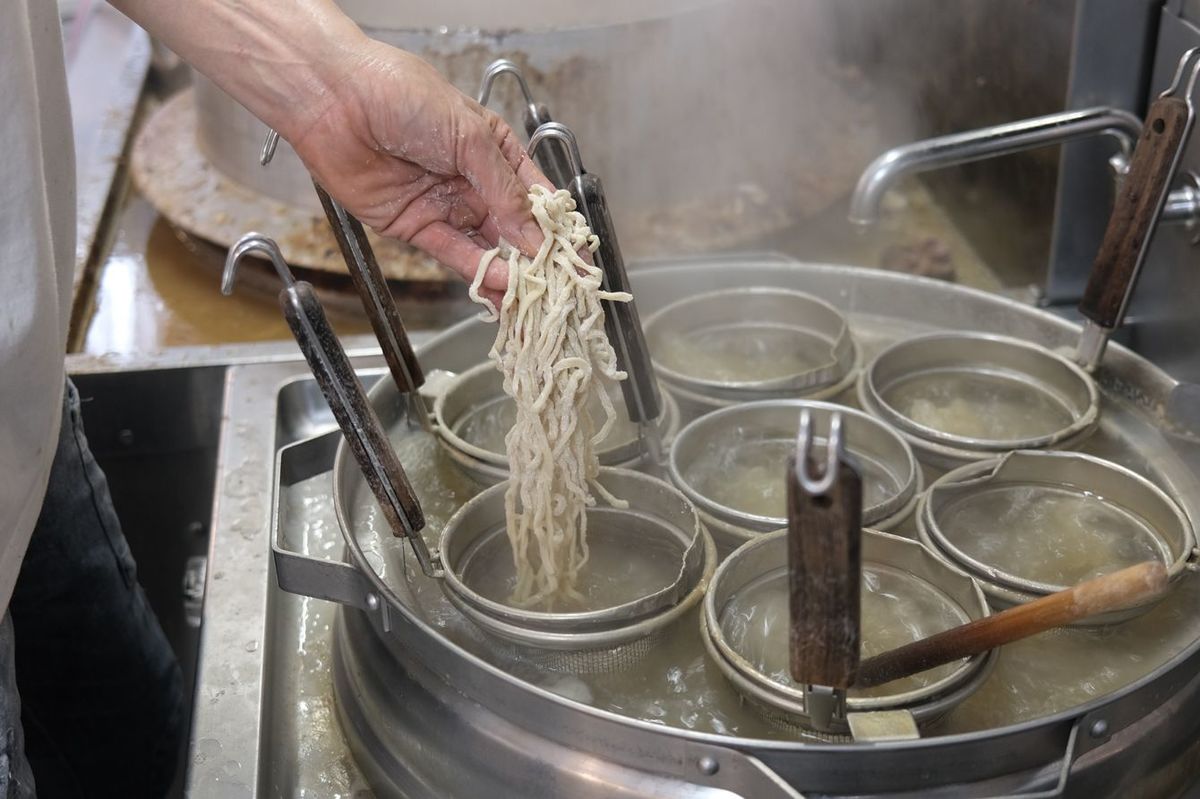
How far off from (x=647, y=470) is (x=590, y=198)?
536mm

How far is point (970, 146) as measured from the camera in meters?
2.18

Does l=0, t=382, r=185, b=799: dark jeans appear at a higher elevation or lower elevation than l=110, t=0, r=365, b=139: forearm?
lower

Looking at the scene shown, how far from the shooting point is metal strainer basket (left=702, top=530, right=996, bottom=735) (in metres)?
1.53

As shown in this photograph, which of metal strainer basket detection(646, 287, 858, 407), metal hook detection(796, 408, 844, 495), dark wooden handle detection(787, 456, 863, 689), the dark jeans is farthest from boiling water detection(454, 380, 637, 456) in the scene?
metal hook detection(796, 408, 844, 495)

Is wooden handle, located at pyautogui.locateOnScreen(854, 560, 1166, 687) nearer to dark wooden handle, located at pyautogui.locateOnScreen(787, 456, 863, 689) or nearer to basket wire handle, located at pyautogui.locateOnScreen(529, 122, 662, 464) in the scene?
dark wooden handle, located at pyautogui.locateOnScreen(787, 456, 863, 689)

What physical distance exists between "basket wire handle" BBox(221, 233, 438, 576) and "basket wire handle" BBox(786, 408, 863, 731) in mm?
679

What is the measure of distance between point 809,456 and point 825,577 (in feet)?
0.49

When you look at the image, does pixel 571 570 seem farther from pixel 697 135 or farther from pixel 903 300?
pixel 697 135

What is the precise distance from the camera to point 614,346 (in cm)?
197

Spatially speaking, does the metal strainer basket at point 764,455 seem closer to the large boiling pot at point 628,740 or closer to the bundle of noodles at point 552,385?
the bundle of noodles at point 552,385

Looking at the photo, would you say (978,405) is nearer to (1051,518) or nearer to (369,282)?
(1051,518)

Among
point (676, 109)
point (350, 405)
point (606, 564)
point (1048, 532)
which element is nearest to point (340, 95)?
point (350, 405)

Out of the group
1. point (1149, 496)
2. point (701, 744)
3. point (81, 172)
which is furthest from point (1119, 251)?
point (81, 172)

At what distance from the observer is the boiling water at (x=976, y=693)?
1647 mm
